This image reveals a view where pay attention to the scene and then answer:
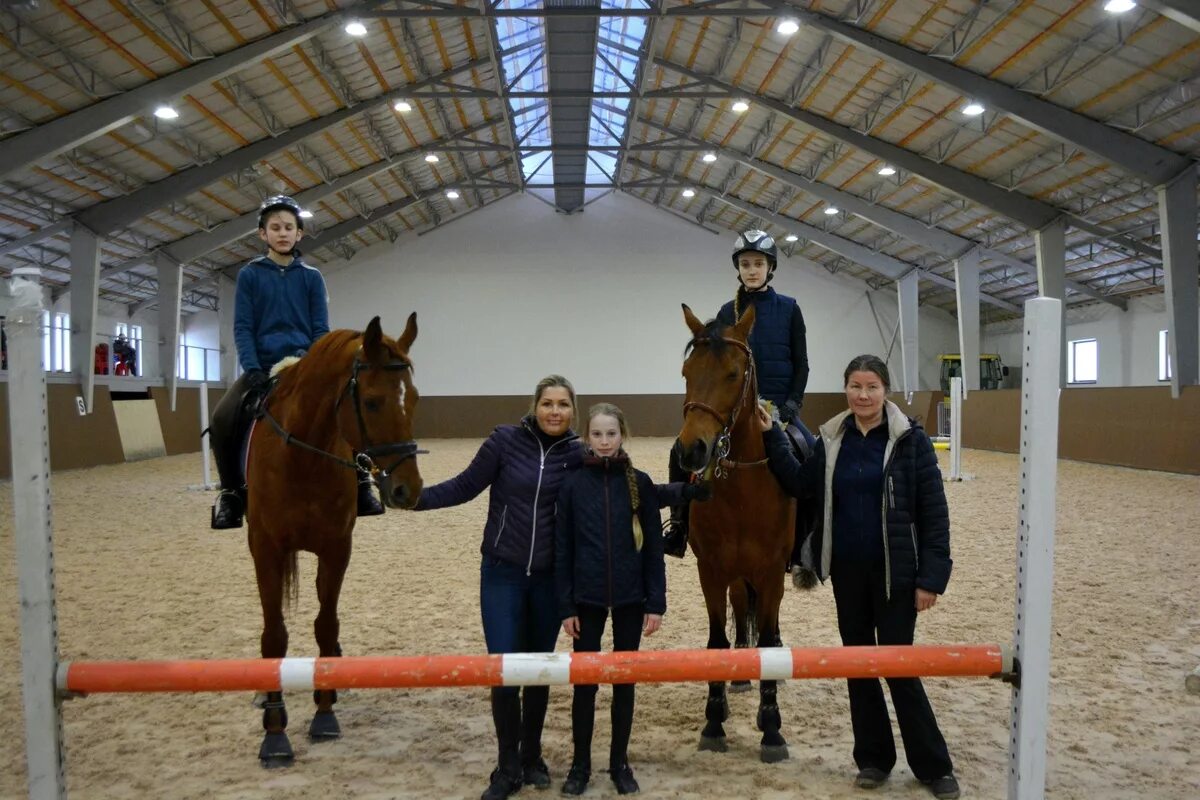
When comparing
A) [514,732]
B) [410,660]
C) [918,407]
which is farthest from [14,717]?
[918,407]

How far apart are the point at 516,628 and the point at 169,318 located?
2088 centimetres

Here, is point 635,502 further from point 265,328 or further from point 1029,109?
point 1029,109

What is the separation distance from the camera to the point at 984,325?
35.3m

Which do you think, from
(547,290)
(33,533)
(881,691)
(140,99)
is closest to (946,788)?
(881,691)

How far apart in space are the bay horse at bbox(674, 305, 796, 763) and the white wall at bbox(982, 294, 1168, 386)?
85.1ft

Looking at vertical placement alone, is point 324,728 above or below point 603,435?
below

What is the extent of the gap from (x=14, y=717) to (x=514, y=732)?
2.58 meters

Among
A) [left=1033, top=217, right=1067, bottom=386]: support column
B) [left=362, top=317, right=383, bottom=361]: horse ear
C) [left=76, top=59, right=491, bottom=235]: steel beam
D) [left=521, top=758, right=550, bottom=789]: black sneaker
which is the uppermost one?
[left=76, top=59, right=491, bottom=235]: steel beam

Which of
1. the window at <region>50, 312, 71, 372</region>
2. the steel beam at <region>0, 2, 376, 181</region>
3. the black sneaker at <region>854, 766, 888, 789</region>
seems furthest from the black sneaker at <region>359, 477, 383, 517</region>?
the window at <region>50, 312, 71, 372</region>

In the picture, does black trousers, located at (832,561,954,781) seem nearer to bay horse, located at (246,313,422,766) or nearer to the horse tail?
bay horse, located at (246,313,422,766)

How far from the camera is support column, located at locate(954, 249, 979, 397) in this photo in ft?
73.6

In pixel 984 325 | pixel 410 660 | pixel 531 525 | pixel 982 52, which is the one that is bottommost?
pixel 410 660

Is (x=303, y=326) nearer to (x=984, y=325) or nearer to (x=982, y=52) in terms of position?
(x=982, y=52)

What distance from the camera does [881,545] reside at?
10.7ft
